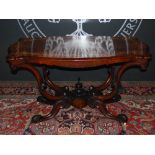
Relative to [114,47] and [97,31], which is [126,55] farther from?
[97,31]

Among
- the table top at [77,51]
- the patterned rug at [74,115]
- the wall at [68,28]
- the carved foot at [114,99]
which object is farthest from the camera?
the wall at [68,28]

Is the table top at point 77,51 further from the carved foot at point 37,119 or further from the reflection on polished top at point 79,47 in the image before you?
the carved foot at point 37,119

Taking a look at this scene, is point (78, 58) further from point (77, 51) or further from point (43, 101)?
point (43, 101)

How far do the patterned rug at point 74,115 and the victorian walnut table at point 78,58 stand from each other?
8cm

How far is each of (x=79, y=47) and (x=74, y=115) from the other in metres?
0.65

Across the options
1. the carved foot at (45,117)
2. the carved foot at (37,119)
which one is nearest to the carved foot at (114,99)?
the carved foot at (45,117)

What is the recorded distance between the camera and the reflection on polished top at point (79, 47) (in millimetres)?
2339

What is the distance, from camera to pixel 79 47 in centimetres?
256

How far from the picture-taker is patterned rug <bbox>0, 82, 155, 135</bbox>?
7.66ft

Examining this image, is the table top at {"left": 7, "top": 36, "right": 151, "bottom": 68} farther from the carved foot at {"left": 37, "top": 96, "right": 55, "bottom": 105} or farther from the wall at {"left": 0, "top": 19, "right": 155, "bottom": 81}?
the carved foot at {"left": 37, "top": 96, "right": 55, "bottom": 105}

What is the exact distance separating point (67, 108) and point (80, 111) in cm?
14

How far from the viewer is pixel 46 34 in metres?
3.13

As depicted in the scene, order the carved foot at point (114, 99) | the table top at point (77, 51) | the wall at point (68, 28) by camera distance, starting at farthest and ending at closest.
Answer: the wall at point (68, 28)
the carved foot at point (114, 99)
the table top at point (77, 51)
